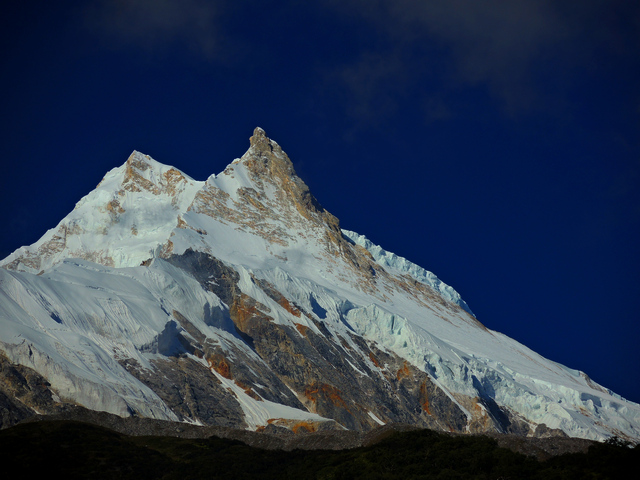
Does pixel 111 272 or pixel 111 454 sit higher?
pixel 111 272

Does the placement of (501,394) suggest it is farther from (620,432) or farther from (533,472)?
(533,472)

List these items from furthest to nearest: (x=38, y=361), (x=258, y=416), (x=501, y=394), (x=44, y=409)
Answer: (x=501, y=394) → (x=258, y=416) → (x=38, y=361) → (x=44, y=409)

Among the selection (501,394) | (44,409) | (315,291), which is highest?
(315,291)

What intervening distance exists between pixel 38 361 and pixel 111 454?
48969 millimetres

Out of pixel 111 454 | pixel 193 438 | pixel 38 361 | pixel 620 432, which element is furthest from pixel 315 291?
pixel 111 454

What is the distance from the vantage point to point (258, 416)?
127938mm

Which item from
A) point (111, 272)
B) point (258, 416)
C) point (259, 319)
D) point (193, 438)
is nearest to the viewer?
point (193, 438)

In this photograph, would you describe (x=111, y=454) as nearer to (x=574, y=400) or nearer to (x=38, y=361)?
(x=38, y=361)

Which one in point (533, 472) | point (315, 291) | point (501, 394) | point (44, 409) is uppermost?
point (315, 291)

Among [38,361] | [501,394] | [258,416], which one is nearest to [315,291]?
[501,394]

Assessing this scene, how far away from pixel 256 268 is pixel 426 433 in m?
132

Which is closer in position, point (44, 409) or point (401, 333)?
point (44, 409)

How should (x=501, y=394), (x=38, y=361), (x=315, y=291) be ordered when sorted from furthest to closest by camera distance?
1. (x=315, y=291)
2. (x=501, y=394)
3. (x=38, y=361)

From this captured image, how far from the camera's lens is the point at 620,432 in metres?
175
